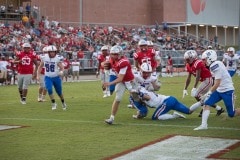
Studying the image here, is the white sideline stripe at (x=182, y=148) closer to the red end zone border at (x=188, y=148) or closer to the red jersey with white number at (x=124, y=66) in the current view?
the red end zone border at (x=188, y=148)

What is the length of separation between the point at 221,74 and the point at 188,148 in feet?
8.03

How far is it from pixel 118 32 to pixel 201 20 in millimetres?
16008

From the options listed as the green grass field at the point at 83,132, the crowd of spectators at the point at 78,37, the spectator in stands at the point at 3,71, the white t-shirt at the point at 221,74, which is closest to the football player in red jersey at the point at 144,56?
the green grass field at the point at 83,132

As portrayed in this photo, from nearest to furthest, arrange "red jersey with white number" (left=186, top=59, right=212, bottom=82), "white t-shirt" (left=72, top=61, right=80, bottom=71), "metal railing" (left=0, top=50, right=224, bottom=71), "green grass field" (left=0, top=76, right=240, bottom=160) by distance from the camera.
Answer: "green grass field" (left=0, top=76, right=240, bottom=160), "red jersey with white number" (left=186, top=59, right=212, bottom=82), "white t-shirt" (left=72, top=61, right=80, bottom=71), "metal railing" (left=0, top=50, right=224, bottom=71)

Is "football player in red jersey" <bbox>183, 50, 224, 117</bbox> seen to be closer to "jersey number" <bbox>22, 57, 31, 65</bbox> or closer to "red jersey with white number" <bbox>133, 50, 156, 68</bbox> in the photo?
"red jersey with white number" <bbox>133, 50, 156, 68</bbox>

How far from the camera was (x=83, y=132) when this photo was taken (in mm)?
10664

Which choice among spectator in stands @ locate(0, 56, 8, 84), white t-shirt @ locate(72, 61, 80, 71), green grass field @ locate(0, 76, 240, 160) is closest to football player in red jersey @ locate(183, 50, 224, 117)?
green grass field @ locate(0, 76, 240, 160)

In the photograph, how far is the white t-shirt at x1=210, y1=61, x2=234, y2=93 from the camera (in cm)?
1059

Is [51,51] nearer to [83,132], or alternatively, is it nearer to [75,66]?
[83,132]

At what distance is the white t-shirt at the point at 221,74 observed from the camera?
10594mm

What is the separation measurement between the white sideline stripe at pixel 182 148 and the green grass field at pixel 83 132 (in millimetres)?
342

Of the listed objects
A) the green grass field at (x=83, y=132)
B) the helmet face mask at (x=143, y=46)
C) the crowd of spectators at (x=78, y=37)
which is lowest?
the green grass field at (x=83, y=132)

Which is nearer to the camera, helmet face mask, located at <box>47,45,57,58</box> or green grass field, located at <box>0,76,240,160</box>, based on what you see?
green grass field, located at <box>0,76,240,160</box>

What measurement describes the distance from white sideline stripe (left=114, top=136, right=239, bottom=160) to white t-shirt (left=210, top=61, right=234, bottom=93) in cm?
157
